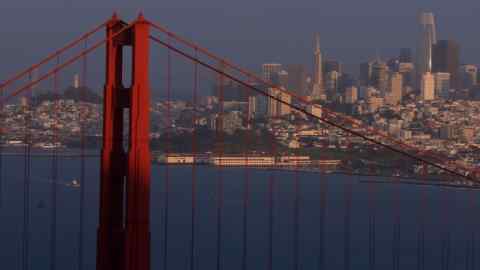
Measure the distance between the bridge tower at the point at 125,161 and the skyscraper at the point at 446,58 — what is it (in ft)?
172

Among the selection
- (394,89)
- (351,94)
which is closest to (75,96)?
(351,94)

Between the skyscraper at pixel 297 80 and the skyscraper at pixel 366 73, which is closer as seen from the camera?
the skyscraper at pixel 297 80

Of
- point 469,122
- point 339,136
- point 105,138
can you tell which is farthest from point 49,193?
point 105,138

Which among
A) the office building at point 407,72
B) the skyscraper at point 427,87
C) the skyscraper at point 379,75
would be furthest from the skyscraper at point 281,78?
the office building at point 407,72

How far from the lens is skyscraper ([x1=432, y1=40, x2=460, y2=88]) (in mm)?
65438

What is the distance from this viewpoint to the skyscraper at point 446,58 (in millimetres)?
65438

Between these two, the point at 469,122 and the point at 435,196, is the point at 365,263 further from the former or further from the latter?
the point at 469,122

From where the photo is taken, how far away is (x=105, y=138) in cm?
1213

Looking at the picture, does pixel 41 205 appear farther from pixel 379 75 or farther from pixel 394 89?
pixel 379 75

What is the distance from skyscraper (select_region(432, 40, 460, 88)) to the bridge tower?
2064 inches

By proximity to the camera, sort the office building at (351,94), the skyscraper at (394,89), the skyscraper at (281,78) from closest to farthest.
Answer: the skyscraper at (281,78), the office building at (351,94), the skyscraper at (394,89)

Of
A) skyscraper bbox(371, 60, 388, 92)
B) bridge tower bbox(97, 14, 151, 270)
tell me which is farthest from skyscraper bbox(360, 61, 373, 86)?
bridge tower bbox(97, 14, 151, 270)

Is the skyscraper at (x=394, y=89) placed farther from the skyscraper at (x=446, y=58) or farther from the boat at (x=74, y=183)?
the boat at (x=74, y=183)

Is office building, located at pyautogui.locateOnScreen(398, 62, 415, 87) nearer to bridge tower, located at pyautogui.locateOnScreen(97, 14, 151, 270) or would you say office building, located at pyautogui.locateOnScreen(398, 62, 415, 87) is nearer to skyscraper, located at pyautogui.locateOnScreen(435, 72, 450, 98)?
skyscraper, located at pyautogui.locateOnScreen(435, 72, 450, 98)
